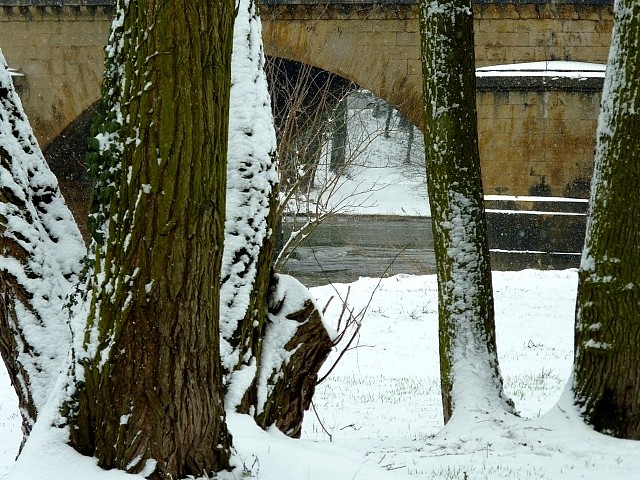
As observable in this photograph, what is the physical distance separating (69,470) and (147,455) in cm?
30

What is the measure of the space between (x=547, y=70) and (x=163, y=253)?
16.3 m

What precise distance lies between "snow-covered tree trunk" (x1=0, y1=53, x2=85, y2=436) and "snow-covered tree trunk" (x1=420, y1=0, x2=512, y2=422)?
2.98 m

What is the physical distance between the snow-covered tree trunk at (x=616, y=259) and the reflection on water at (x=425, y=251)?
8.59 meters

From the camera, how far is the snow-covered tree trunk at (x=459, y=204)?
6.17 m

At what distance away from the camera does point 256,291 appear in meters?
4.36

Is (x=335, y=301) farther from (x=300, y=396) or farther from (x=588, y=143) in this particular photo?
(x=300, y=396)

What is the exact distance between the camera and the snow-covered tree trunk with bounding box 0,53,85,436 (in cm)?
375

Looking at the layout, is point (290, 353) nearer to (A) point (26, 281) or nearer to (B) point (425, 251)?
(A) point (26, 281)

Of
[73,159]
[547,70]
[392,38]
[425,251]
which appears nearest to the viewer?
[547,70]

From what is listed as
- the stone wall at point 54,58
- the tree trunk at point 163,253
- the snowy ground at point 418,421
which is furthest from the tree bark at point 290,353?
the stone wall at point 54,58

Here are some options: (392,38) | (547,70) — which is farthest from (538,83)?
(392,38)

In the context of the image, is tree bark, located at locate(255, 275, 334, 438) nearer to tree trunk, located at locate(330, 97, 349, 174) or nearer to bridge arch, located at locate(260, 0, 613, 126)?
tree trunk, located at locate(330, 97, 349, 174)

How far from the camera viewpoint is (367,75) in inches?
787

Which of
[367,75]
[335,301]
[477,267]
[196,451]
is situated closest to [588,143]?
[367,75]
